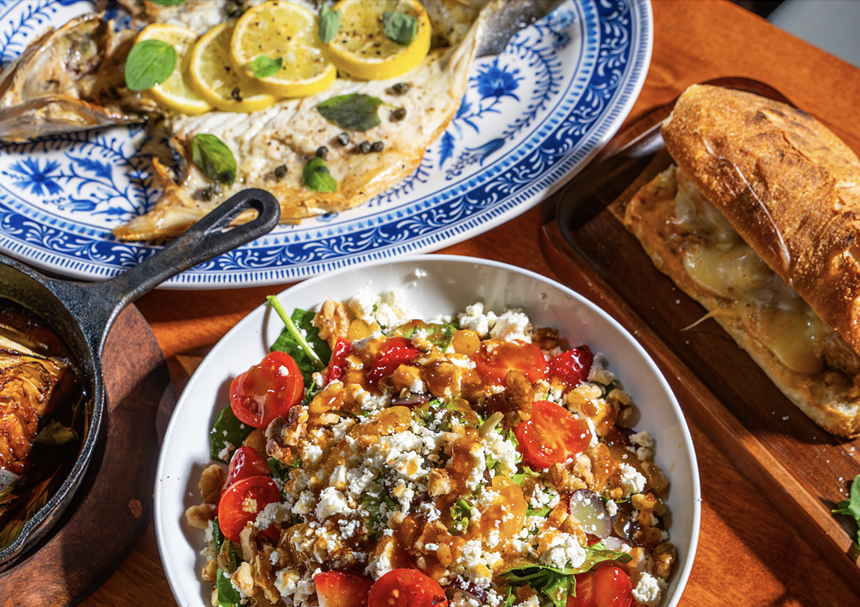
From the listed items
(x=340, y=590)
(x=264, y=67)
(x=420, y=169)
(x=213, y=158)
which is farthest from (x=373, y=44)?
(x=340, y=590)

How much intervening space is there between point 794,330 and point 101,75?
247 centimetres

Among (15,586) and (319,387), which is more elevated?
(319,387)

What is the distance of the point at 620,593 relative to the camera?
1305 mm

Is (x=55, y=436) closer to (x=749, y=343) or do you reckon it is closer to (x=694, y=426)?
(x=694, y=426)

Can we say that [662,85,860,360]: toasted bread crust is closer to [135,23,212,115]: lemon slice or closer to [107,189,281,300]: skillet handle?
[107,189,281,300]: skillet handle

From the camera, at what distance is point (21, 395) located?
1.46m

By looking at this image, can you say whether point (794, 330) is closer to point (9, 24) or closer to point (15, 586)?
point (15, 586)

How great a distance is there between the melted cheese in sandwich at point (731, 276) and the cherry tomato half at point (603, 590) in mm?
826

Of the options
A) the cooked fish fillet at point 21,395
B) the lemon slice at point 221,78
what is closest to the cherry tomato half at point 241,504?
the cooked fish fillet at point 21,395

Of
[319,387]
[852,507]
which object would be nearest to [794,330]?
[852,507]

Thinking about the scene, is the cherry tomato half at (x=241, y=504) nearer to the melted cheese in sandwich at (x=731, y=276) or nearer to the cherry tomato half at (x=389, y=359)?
the cherry tomato half at (x=389, y=359)

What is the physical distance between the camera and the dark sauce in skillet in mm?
1414

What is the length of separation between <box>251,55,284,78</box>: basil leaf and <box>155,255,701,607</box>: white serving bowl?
0.93 metres

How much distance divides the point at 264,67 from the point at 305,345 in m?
1.11
